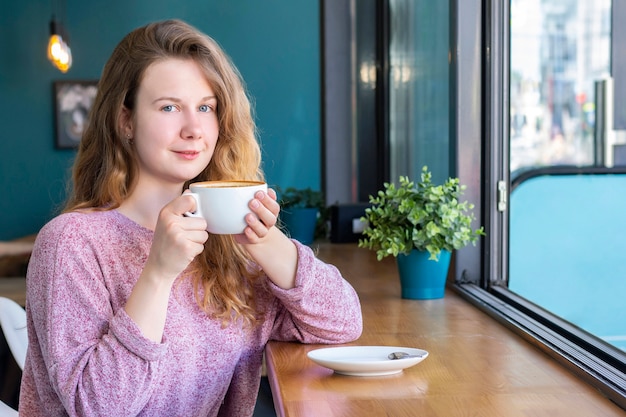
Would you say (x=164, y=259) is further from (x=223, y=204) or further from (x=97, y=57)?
(x=97, y=57)

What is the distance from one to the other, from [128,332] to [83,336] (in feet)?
0.27

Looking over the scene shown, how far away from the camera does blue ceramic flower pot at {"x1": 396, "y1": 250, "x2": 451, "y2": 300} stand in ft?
6.69

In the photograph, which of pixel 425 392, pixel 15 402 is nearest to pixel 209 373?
pixel 425 392

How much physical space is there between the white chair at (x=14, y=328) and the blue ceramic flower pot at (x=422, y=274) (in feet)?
3.15

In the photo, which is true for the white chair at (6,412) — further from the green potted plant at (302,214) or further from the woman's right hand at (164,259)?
the green potted plant at (302,214)

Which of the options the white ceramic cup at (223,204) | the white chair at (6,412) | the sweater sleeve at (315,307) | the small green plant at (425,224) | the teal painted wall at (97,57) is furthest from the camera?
the teal painted wall at (97,57)

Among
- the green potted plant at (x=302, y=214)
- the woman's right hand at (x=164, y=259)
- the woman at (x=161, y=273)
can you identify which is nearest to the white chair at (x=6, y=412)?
the woman at (x=161, y=273)

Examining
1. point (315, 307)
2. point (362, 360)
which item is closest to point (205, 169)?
point (315, 307)

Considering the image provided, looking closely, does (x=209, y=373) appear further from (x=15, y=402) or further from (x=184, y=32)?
(x=15, y=402)

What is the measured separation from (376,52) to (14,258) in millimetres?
1858

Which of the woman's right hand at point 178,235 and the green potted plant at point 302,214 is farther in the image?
the green potted plant at point 302,214

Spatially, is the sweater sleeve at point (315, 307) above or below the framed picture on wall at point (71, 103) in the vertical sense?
below

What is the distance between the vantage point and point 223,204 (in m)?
1.14

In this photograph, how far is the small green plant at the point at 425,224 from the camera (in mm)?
2006
